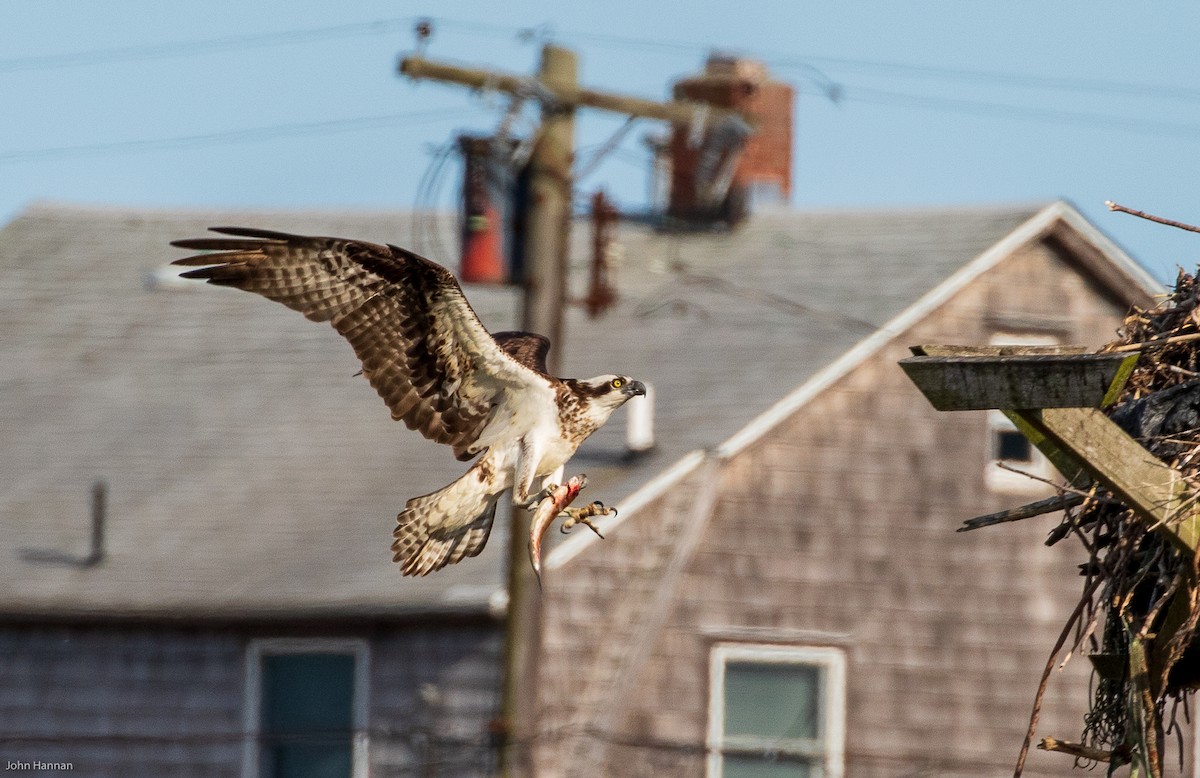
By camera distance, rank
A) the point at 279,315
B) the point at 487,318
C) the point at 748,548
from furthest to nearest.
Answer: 1. the point at 279,315
2. the point at 487,318
3. the point at 748,548

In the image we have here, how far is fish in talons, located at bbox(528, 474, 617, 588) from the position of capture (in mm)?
5543

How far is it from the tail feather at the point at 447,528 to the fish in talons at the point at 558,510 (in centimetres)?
46

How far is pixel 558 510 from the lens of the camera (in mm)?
5801

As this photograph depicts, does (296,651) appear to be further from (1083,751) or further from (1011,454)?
(1083,751)

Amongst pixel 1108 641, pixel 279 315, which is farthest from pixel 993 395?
pixel 279 315

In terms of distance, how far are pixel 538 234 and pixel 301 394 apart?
21.2ft

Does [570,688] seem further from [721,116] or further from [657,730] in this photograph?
[721,116]

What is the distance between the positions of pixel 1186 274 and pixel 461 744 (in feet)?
27.6

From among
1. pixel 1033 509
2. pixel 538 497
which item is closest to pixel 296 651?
pixel 1033 509

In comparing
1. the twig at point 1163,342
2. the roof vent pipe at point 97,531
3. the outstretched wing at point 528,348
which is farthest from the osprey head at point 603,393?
the roof vent pipe at point 97,531

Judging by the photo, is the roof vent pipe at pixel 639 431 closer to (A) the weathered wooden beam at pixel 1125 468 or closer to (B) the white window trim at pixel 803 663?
(B) the white window trim at pixel 803 663

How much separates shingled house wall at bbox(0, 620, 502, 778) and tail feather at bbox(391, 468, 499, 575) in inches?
360

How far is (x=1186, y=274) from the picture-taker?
804cm

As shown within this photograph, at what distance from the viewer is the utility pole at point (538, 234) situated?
12891 mm
